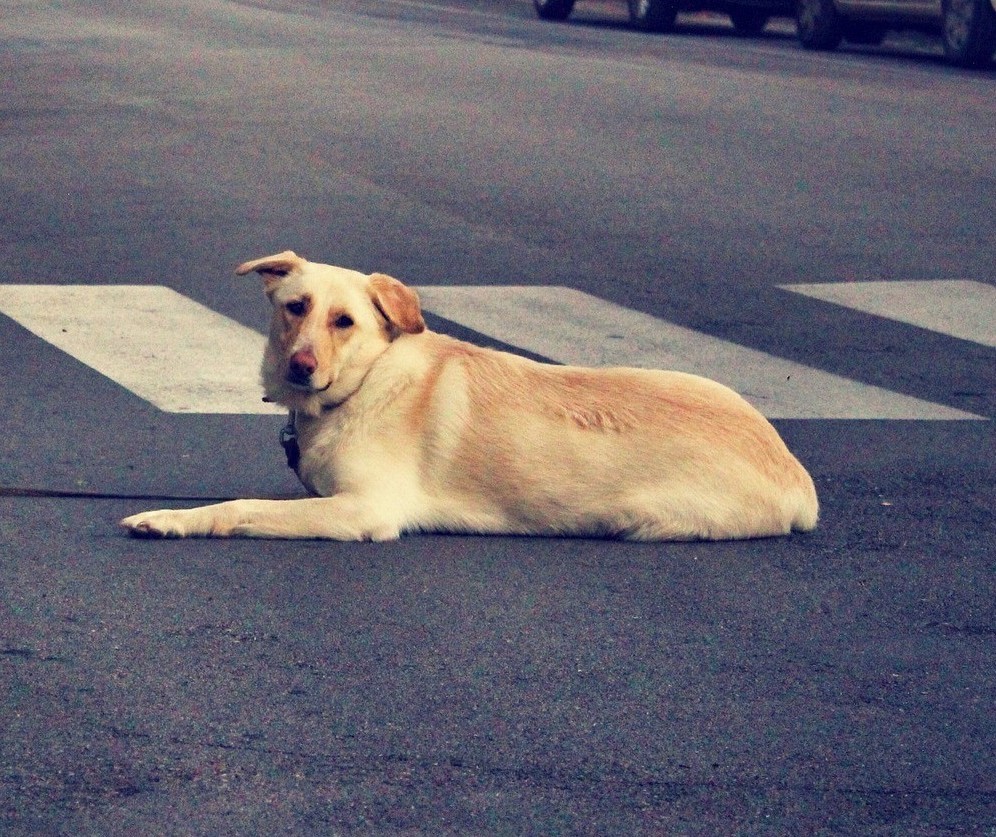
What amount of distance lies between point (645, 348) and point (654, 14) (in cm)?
1836

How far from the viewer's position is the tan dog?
18.4ft

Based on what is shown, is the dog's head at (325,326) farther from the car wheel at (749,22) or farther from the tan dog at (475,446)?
the car wheel at (749,22)

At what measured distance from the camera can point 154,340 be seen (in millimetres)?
8273

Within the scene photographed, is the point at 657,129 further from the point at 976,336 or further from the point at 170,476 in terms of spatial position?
the point at 170,476

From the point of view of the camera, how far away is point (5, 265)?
9.84m

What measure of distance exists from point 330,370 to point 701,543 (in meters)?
1.15

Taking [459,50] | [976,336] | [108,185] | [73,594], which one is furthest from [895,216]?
[459,50]

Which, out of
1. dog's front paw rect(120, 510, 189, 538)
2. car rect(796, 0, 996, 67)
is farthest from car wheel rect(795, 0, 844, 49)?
dog's front paw rect(120, 510, 189, 538)

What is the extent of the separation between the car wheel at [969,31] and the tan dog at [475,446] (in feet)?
50.7

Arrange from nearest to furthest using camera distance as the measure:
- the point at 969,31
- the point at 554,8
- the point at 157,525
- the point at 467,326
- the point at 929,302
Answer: the point at 157,525, the point at 467,326, the point at 929,302, the point at 969,31, the point at 554,8

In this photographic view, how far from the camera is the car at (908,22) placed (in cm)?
2031

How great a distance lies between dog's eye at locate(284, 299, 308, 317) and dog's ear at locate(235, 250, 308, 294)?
110mm

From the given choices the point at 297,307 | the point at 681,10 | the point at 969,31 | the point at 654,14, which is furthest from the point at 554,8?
the point at 297,307

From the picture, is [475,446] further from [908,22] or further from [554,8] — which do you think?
[554,8]
